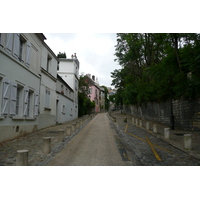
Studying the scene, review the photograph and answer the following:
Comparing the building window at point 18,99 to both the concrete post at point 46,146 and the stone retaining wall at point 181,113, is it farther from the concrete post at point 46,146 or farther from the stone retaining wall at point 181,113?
the stone retaining wall at point 181,113

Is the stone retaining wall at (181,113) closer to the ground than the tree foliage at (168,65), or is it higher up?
closer to the ground

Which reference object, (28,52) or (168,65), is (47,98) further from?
(168,65)

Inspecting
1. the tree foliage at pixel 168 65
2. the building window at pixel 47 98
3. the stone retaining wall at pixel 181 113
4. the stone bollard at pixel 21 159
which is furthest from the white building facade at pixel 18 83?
the stone retaining wall at pixel 181 113

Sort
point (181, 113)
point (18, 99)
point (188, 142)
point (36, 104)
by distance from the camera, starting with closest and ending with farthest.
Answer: point (188, 142)
point (18, 99)
point (36, 104)
point (181, 113)

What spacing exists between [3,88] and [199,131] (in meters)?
12.3

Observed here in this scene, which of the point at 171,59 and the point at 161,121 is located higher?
the point at 171,59

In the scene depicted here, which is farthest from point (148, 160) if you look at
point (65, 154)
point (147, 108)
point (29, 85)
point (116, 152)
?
point (147, 108)

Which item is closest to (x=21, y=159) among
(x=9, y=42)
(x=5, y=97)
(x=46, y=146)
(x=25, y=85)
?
(x=46, y=146)

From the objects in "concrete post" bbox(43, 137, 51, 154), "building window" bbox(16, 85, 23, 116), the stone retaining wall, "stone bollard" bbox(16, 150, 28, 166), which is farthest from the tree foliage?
"building window" bbox(16, 85, 23, 116)

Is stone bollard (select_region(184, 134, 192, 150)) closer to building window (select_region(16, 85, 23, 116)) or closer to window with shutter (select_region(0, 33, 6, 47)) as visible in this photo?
building window (select_region(16, 85, 23, 116))

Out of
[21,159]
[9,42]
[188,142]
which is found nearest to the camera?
[21,159]

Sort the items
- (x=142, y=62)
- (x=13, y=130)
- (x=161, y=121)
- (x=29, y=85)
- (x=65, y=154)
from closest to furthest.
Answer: (x=65, y=154)
(x=13, y=130)
(x=29, y=85)
(x=161, y=121)
(x=142, y=62)

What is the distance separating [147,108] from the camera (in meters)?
25.3

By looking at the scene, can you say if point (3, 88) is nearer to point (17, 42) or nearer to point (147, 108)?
point (17, 42)
